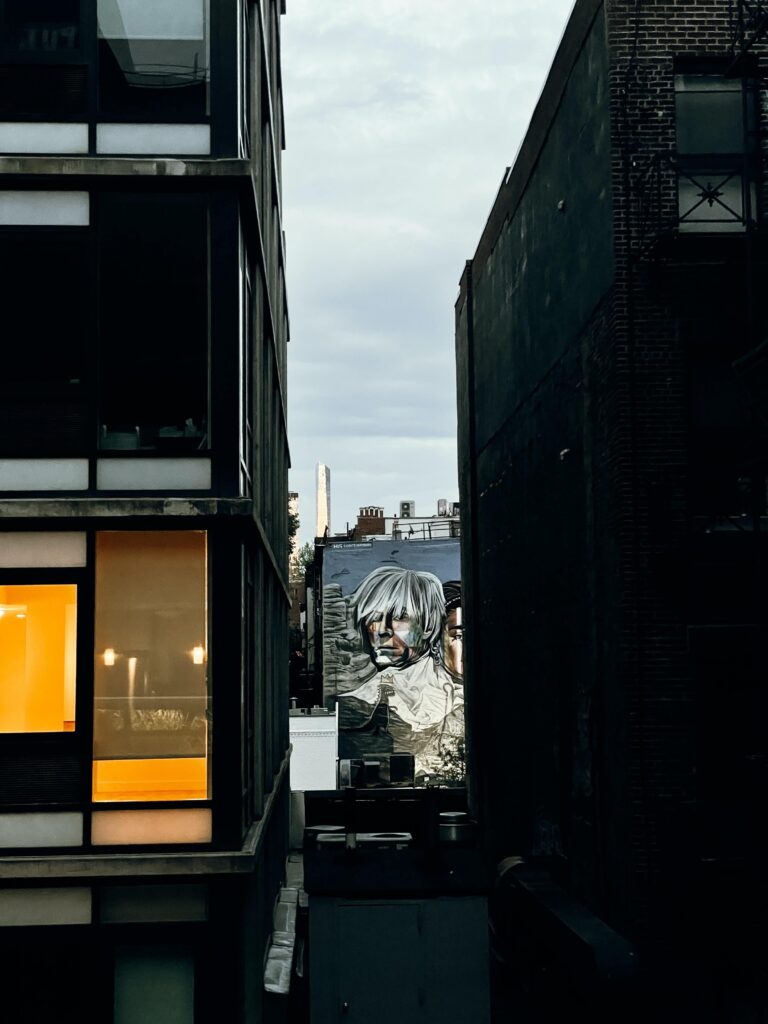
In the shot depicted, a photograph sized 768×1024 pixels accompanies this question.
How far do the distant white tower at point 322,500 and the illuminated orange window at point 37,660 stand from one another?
113m

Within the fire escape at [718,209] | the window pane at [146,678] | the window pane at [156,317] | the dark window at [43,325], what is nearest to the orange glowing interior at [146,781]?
the window pane at [146,678]

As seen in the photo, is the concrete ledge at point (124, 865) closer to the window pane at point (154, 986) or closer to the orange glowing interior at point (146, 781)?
the orange glowing interior at point (146, 781)

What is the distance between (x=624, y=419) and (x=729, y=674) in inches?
132

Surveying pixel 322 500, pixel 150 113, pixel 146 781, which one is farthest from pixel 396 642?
pixel 322 500

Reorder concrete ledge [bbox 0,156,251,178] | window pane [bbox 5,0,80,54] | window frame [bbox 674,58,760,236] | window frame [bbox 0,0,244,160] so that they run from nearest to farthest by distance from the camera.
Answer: concrete ledge [bbox 0,156,251,178] < window frame [bbox 0,0,244,160] < window pane [bbox 5,0,80,54] < window frame [bbox 674,58,760,236]

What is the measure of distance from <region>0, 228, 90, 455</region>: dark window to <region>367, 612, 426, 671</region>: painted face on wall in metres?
49.5

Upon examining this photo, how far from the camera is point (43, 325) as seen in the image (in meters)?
13.1

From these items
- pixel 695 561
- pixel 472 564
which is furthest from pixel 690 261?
pixel 472 564

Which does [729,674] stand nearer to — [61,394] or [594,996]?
[594,996]

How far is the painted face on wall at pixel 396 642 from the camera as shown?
61781 mm

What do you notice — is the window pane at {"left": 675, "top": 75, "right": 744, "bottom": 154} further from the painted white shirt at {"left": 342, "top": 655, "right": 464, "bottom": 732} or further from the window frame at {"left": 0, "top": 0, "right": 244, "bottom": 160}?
the painted white shirt at {"left": 342, "top": 655, "right": 464, "bottom": 732}

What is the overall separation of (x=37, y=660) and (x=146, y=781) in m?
1.68

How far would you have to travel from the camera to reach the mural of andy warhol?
6166 cm

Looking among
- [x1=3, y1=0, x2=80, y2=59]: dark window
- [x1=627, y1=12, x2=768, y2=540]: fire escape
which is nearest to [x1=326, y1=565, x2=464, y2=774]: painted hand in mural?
[x1=627, y1=12, x2=768, y2=540]: fire escape
